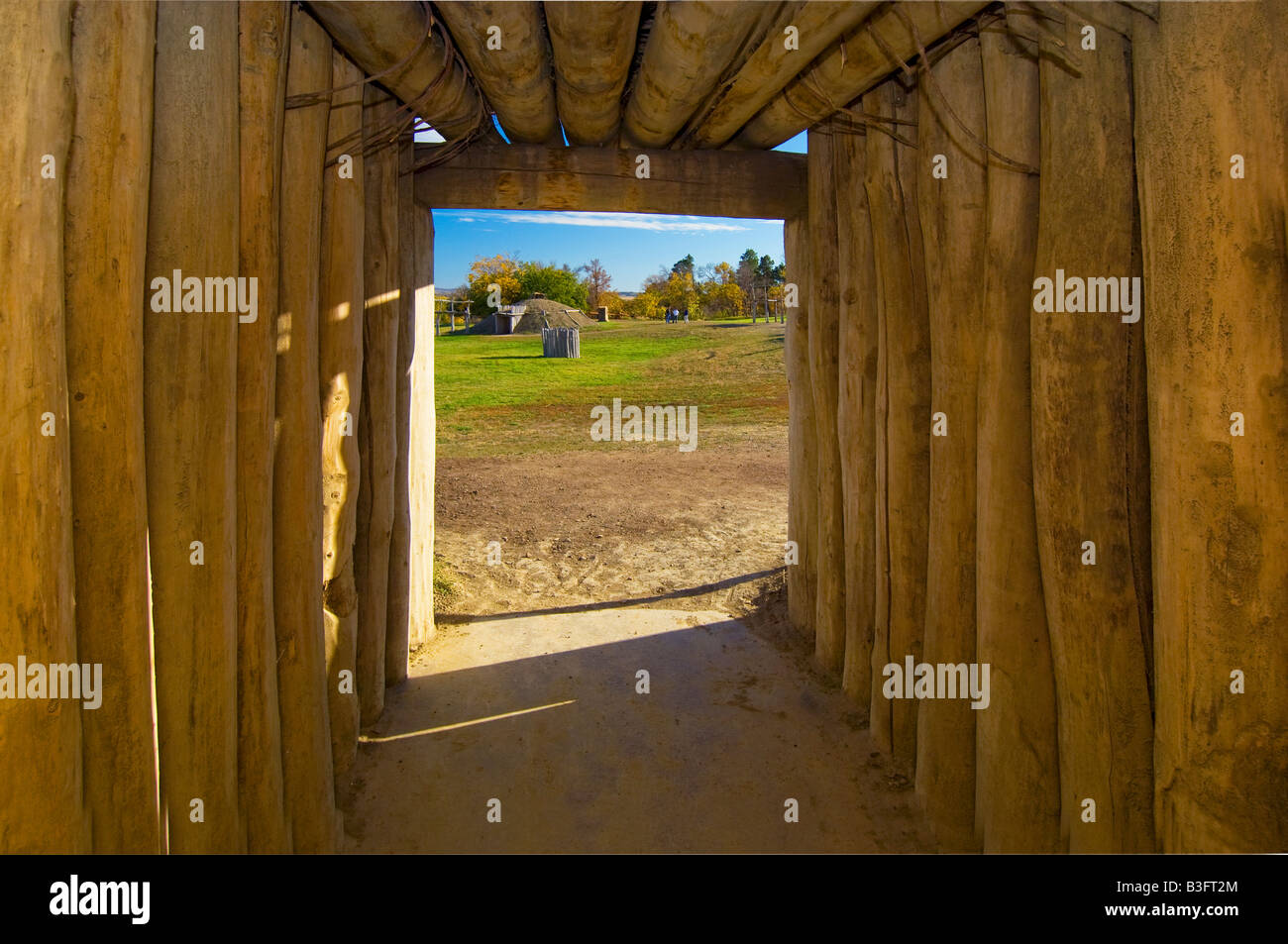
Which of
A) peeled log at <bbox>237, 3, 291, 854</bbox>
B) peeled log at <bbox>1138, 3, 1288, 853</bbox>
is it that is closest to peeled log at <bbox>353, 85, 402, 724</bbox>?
peeled log at <bbox>237, 3, 291, 854</bbox>

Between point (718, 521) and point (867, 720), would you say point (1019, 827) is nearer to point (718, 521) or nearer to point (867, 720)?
point (867, 720)

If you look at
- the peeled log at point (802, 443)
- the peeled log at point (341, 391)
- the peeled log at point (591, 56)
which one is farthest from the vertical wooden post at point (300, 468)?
the peeled log at point (802, 443)

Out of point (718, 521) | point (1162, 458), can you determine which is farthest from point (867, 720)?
point (718, 521)

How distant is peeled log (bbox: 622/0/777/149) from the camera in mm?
2984

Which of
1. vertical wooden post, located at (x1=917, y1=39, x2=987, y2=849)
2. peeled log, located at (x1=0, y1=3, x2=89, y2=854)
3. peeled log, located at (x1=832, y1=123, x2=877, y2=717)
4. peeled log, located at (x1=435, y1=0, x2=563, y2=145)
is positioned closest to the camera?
peeled log, located at (x1=0, y1=3, x2=89, y2=854)

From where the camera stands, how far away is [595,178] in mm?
5164

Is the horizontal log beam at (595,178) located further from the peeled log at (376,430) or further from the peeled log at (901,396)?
the peeled log at (901,396)

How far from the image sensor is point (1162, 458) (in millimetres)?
2369

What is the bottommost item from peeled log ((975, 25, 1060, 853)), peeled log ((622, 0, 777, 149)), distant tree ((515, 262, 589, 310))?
peeled log ((975, 25, 1060, 853))

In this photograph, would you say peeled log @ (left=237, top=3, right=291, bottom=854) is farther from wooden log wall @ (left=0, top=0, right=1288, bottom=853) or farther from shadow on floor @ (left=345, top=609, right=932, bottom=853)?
shadow on floor @ (left=345, top=609, right=932, bottom=853)

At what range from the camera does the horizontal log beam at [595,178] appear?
16.8 feet

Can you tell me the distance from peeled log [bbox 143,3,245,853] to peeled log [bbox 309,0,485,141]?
0.58 metres

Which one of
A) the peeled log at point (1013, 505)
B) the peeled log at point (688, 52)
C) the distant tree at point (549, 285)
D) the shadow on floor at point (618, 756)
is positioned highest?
the distant tree at point (549, 285)

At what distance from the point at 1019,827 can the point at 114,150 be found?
4.14m
